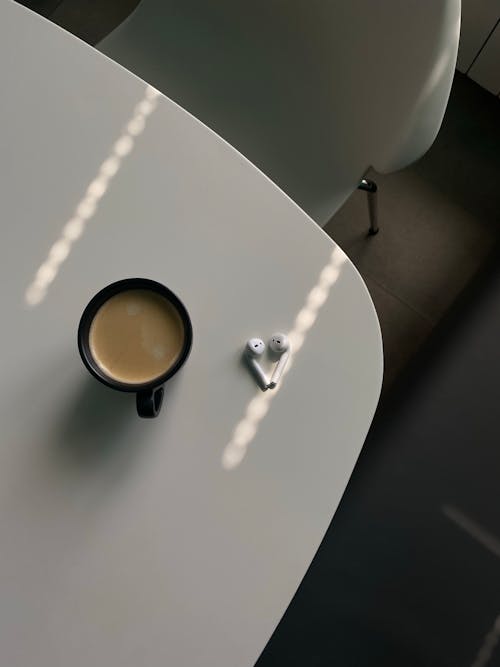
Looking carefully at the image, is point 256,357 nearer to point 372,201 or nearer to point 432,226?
point 372,201

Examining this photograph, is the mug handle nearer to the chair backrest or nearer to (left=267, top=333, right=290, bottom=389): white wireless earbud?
(left=267, top=333, right=290, bottom=389): white wireless earbud

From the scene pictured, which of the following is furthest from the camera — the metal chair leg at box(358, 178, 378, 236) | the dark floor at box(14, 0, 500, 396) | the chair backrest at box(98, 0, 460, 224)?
the dark floor at box(14, 0, 500, 396)

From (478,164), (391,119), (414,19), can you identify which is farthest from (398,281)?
(414,19)

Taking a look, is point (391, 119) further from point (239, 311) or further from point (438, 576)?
point (438, 576)

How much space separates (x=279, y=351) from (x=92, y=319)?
0.21 m

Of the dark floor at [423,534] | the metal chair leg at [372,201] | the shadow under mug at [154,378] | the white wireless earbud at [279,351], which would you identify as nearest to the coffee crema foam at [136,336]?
the shadow under mug at [154,378]

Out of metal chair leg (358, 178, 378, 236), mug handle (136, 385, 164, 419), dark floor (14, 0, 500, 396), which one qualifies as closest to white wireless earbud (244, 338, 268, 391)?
mug handle (136, 385, 164, 419)

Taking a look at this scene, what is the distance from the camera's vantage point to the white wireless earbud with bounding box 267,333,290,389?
67 centimetres

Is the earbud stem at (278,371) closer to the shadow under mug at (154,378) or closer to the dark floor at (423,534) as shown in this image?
the shadow under mug at (154,378)

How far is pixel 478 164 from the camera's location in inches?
62.3

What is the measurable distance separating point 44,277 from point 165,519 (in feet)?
1.00

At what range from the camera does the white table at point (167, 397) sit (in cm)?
63

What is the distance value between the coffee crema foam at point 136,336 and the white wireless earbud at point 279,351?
0.11 m

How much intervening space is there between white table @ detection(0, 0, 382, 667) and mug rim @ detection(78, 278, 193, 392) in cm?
7
